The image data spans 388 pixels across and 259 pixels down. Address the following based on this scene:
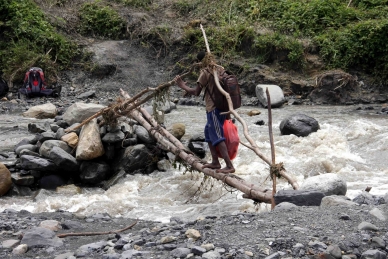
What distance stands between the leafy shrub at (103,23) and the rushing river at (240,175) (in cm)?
759

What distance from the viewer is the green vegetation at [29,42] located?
51.6 feet

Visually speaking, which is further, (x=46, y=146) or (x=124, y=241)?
(x=46, y=146)

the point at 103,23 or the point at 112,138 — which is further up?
the point at 103,23

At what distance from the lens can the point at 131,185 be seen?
7809mm

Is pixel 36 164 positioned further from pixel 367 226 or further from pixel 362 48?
pixel 362 48

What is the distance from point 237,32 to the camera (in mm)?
16672

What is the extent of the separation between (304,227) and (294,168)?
4334 millimetres

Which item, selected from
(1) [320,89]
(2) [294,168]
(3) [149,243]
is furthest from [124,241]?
(1) [320,89]

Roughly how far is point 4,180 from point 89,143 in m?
1.36

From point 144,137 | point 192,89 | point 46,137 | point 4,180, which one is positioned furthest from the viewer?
point 144,137

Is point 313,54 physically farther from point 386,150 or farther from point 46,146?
point 46,146

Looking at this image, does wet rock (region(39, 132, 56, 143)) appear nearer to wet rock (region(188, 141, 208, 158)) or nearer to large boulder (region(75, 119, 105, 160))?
large boulder (region(75, 119, 105, 160))

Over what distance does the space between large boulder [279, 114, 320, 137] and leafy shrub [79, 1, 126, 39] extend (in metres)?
9.79

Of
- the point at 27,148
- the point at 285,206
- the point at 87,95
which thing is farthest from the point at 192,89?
the point at 87,95
